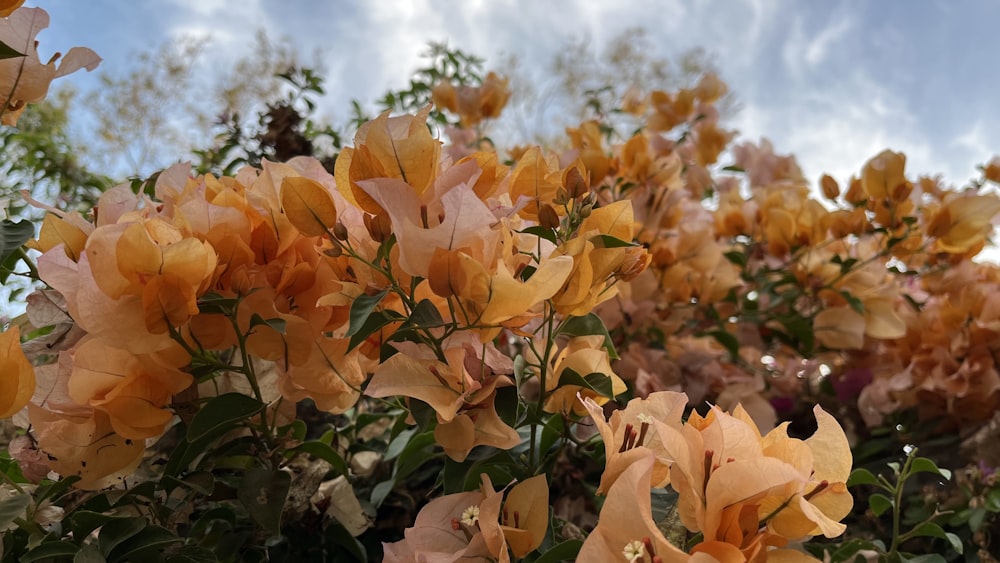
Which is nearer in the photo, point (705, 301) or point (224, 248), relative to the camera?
point (224, 248)

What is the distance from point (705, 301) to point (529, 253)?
26.7 inches

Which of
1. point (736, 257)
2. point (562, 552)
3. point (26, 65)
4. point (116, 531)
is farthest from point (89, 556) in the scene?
point (736, 257)

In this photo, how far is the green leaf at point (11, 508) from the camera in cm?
43

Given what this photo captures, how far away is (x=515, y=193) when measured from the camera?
0.52 meters

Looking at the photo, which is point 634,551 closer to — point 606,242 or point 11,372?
point 606,242

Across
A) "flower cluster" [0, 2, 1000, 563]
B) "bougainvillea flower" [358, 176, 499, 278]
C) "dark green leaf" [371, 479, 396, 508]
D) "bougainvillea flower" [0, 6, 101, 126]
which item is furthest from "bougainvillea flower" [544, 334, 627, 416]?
"bougainvillea flower" [0, 6, 101, 126]

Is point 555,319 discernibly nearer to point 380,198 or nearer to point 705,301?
point 380,198

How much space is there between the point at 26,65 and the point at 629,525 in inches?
22.3

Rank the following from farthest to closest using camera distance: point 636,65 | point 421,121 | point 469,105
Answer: point 636,65 < point 469,105 < point 421,121

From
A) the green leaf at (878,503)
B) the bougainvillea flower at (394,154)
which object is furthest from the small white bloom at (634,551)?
the green leaf at (878,503)

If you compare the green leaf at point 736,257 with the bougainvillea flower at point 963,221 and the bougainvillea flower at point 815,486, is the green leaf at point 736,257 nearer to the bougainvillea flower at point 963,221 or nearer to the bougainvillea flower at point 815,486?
the bougainvillea flower at point 963,221

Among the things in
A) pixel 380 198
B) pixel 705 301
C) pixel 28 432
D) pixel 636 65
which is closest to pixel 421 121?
pixel 380 198

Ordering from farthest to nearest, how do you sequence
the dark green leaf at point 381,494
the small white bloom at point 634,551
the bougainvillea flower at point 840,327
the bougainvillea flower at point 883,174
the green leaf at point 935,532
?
Result: the bougainvillea flower at point 840,327, the bougainvillea flower at point 883,174, the dark green leaf at point 381,494, the green leaf at point 935,532, the small white bloom at point 634,551

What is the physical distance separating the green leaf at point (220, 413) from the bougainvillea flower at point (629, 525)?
0.81 feet
